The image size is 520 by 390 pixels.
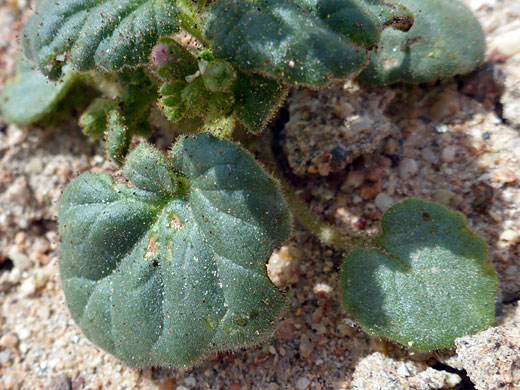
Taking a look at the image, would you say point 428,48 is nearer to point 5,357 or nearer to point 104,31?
point 104,31

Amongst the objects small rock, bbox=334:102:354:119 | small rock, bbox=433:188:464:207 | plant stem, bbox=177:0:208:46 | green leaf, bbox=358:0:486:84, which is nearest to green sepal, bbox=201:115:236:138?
plant stem, bbox=177:0:208:46

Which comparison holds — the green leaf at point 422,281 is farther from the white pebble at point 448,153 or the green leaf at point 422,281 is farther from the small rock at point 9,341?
the small rock at point 9,341

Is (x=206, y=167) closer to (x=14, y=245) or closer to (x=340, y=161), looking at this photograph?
(x=340, y=161)


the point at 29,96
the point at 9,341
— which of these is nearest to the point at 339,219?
the point at 9,341

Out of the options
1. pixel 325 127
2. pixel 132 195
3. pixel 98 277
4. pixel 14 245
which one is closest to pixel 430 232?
pixel 325 127

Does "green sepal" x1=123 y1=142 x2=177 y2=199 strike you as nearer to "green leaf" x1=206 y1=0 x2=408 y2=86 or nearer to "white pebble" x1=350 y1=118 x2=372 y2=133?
"green leaf" x1=206 y1=0 x2=408 y2=86
